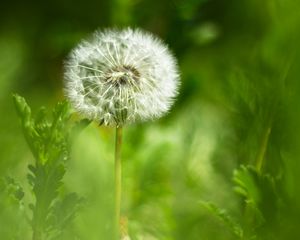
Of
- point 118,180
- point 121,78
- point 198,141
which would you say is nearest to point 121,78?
point 121,78

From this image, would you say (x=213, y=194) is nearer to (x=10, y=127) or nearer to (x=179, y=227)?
(x=179, y=227)

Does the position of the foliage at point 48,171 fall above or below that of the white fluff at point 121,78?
below

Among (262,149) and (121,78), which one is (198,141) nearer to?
(121,78)

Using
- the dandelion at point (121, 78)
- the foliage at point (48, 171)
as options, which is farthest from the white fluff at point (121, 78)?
the foliage at point (48, 171)

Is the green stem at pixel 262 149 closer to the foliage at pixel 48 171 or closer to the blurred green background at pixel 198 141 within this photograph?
the blurred green background at pixel 198 141

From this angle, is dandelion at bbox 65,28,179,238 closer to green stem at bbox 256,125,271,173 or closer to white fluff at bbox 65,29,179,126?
white fluff at bbox 65,29,179,126

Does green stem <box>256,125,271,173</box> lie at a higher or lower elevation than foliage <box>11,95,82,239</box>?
higher

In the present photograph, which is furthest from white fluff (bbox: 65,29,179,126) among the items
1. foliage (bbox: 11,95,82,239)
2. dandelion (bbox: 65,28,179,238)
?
foliage (bbox: 11,95,82,239)

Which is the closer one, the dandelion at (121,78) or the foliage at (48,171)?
the foliage at (48,171)
